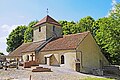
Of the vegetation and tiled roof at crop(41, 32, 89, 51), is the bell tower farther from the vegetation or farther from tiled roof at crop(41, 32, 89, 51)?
the vegetation

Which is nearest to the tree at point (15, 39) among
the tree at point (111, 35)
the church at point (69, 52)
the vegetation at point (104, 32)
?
the vegetation at point (104, 32)

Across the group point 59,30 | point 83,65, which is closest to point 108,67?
point 83,65

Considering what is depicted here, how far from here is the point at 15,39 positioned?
74.9 metres

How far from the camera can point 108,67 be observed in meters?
37.0

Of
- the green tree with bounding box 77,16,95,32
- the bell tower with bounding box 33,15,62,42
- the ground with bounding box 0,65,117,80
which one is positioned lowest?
the ground with bounding box 0,65,117,80

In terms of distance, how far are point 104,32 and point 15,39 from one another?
4629 cm

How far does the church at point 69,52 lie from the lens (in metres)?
34.9

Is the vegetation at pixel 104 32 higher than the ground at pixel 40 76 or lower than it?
higher

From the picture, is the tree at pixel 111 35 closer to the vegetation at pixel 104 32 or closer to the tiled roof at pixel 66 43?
the vegetation at pixel 104 32

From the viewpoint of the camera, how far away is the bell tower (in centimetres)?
4535

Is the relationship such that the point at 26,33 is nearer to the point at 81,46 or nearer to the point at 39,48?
the point at 39,48

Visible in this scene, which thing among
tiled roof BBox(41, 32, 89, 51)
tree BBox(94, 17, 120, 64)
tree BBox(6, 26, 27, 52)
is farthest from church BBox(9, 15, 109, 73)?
tree BBox(6, 26, 27, 52)

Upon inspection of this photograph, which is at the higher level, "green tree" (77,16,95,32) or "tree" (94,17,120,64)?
"green tree" (77,16,95,32)

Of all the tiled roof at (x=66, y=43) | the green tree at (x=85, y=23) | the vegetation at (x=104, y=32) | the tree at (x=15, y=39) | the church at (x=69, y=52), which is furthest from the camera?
the tree at (x=15, y=39)
